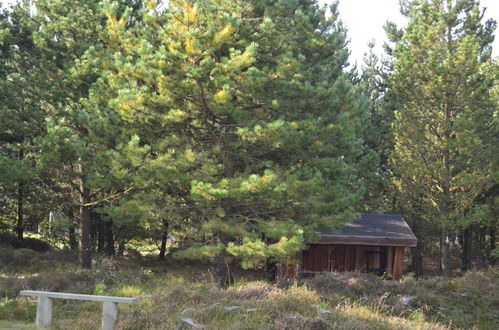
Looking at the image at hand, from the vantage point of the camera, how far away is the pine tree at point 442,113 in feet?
63.0

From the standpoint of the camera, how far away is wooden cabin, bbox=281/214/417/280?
18.7 meters

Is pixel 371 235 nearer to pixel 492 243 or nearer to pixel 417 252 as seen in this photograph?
pixel 417 252

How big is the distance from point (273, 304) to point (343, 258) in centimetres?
1361

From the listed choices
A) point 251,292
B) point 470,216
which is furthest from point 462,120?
point 251,292

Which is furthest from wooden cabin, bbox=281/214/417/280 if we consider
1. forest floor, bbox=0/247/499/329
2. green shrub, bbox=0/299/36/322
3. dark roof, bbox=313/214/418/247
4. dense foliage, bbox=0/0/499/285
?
green shrub, bbox=0/299/36/322

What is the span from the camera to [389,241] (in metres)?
18.7

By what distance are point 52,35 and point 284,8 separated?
27.6ft

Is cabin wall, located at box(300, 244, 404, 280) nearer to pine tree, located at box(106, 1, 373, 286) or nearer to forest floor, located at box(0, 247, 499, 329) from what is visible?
forest floor, located at box(0, 247, 499, 329)

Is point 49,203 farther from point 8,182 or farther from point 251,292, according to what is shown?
point 251,292

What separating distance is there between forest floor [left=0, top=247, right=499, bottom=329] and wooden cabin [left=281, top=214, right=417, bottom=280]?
3712 millimetres

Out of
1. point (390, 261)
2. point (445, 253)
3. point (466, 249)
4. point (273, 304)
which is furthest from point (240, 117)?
point (466, 249)

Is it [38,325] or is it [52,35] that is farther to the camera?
[52,35]

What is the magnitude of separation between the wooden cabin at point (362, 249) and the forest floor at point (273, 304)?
12.2 feet

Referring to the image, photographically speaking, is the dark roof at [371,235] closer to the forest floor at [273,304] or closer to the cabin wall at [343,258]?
the cabin wall at [343,258]
